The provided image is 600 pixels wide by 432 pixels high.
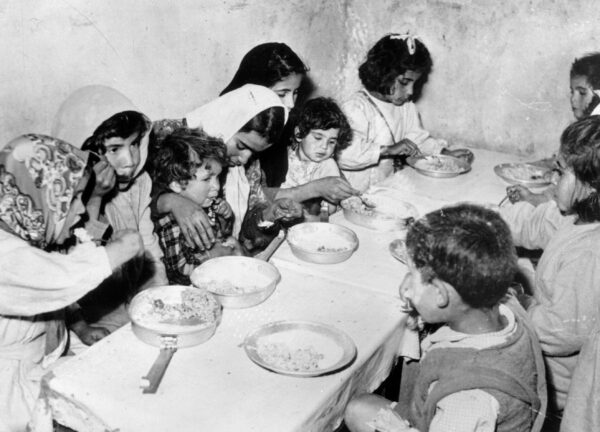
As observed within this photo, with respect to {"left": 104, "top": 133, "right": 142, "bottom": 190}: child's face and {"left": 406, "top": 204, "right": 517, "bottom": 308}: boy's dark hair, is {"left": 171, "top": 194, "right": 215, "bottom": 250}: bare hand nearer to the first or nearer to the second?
{"left": 104, "top": 133, "right": 142, "bottom": 190}: child's face

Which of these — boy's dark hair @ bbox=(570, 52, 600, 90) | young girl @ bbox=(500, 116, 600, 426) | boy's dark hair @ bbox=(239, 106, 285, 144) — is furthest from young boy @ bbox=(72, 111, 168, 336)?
boy's dark hair @ bbox=(570, 52, 600, 90)

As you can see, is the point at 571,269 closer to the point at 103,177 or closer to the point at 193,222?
the point at 193,222

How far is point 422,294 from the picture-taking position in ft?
6.31

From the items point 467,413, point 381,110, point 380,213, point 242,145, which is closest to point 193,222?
point 242,145

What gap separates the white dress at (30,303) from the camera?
207cm

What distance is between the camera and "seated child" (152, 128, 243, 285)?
3078 mm

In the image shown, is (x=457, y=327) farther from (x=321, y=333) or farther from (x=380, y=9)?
(x=380, y=9)

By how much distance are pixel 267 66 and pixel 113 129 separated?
4.13 feet

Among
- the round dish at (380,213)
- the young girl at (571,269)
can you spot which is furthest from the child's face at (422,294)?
the round dish at (380,213)

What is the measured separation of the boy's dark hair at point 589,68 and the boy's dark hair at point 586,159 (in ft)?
6.80

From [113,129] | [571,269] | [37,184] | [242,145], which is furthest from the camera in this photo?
[242,145]

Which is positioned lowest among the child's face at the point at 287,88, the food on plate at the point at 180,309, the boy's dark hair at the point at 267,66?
the food on plate at the point at 180,309

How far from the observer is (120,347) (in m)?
Answer: 2.00

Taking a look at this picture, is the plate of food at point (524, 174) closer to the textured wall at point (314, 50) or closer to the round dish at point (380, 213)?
the textured wall at point (314, 50)
